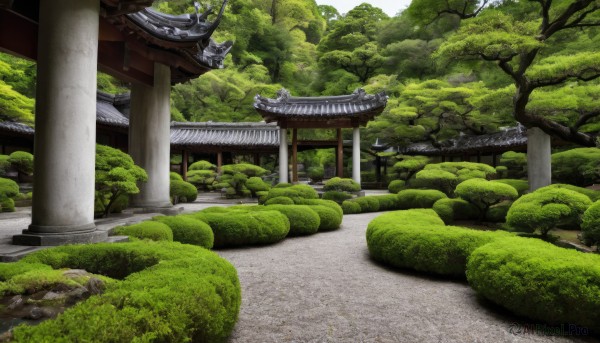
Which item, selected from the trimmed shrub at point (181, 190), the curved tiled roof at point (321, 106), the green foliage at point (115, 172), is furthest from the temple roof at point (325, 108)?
the green foliage at point (115, 172)

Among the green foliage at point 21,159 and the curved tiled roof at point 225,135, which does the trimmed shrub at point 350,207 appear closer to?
the curved tiled roof at point 225,135

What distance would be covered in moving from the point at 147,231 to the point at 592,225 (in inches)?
297

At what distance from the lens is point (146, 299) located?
244cm

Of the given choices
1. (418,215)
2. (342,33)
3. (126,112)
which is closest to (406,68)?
(342,33)

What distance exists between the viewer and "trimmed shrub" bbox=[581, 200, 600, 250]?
5.52 m

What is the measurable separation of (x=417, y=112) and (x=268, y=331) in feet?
71.9

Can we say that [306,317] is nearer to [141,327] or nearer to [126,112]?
[141,327]

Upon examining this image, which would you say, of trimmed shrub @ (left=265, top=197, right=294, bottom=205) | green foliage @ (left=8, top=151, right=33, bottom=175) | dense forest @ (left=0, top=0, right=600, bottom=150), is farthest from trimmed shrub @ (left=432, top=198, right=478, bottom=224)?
green foliage @ (left=8, top=151, right=33, bottom=175)

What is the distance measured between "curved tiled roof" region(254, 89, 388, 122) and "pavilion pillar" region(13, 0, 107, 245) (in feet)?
41.8

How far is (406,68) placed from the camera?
106 ft

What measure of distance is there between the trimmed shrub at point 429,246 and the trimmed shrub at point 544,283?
973 millimetres

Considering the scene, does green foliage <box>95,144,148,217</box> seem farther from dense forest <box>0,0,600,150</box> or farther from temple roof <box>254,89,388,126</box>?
temple roof <box>254,89,388,126</box>

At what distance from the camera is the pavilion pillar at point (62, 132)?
195 inches

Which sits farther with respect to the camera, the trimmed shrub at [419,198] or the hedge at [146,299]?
the trimmed shrub at [419,198]
